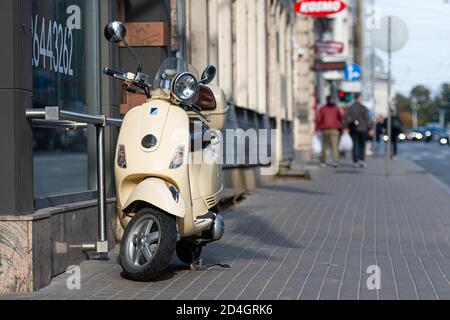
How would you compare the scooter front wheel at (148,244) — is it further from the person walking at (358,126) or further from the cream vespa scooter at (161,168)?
the person walking at (358,126)

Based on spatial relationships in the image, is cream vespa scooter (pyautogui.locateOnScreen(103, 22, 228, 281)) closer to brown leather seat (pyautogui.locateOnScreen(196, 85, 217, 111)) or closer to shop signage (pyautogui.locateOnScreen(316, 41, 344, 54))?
brown leather seat (pyautogui.locateOnScreen(196, 85, 217, 111))

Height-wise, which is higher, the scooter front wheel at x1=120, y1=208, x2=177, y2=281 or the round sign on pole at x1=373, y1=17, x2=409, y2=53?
the round sign on pole at x1=373, y1=17, x2=409, y2=53

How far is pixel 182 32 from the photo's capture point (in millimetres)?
13156

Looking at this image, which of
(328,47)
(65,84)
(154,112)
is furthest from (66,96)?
(328,47)

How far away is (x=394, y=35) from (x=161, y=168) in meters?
15.0

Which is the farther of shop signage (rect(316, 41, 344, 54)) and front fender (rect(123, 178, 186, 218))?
shop signage (rect(316, 41, 344, 54))

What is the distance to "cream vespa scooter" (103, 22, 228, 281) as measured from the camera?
7.50 metres

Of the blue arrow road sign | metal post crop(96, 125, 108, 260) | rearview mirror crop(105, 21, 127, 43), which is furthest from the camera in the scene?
the blue arrow road sign

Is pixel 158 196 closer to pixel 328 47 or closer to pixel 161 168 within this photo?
pixel 161 168

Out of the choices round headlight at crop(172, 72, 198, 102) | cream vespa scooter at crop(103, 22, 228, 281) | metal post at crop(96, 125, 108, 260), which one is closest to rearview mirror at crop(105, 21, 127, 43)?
cream vespa scooter at crop(103, 22, 228, 281)

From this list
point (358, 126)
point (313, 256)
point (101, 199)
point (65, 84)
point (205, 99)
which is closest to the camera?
point (205, 99)

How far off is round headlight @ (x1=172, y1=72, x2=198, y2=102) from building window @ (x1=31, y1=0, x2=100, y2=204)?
125cm

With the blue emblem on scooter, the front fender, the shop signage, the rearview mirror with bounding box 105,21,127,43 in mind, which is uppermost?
the shop signage

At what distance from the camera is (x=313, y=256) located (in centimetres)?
928
